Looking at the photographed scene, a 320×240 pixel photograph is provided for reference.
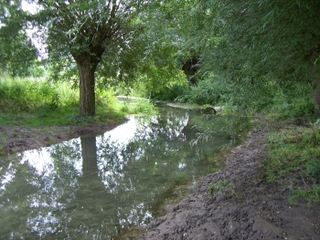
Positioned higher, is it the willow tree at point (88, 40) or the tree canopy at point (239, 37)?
the willow tree at point (88, 40)

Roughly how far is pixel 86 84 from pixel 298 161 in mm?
8246

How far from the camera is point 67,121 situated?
9.96 m

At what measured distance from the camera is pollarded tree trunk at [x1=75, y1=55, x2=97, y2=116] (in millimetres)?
10477

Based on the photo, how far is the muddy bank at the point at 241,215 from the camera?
8.97 ft

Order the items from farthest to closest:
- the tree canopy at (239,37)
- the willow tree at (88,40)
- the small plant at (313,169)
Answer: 1. the willow tree at (88,40)
2. the small plant at (313,169)
3. the tree canopy at (239,37)

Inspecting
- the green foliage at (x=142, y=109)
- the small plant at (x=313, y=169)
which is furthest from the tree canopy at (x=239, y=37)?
the green foliage at (x=142, y=109)

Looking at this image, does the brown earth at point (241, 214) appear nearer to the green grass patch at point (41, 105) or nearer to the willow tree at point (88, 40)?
the willow tree at point (88, 40)

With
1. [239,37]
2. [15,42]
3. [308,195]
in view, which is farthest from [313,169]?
[15,42]

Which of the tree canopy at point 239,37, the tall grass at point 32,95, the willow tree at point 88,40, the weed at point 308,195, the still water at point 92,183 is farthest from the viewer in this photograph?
the tall grass at point 32,95

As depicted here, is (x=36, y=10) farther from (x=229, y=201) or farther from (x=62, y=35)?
(x=229, y=201)

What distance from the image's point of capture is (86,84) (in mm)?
10695

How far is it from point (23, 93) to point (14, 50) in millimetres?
2246

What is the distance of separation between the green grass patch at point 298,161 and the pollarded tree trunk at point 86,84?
272 inches

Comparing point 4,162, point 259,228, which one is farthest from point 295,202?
point 4,162
